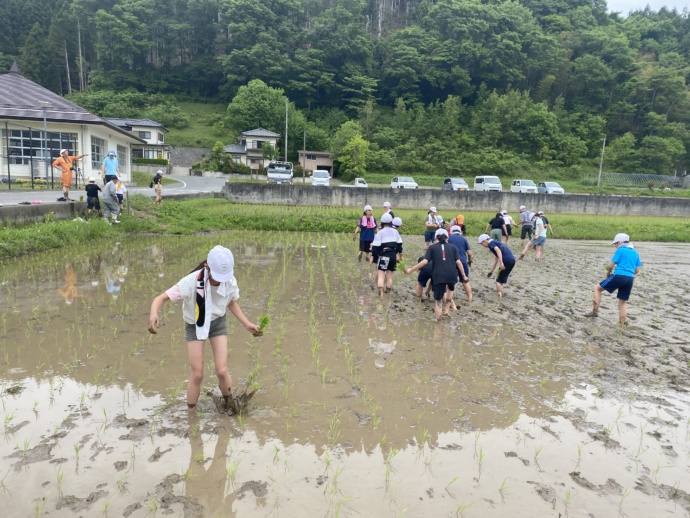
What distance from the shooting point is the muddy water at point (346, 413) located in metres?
2.97

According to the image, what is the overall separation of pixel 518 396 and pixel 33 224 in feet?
39.6

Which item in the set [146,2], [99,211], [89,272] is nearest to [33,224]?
[99,211]

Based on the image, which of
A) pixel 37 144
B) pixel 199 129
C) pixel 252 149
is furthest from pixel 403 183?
pixel 199 129

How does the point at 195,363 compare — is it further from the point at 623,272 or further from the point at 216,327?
the point at 623,272

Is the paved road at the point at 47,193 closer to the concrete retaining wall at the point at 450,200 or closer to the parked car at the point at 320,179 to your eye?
the concrete retaining wall at the point at 450,200

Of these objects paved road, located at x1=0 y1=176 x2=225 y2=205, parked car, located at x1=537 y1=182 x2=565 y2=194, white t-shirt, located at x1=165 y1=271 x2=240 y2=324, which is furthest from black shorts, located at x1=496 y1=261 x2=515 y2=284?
parked car, located at x1=537 y1=182 x2=565 y2=194

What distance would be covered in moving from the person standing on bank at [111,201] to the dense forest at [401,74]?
3561 centimetres

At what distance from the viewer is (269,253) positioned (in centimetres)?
1274

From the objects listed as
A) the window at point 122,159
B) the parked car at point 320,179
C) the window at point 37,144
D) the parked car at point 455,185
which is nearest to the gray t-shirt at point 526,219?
the parked car at point 320,179

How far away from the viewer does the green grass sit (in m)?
58.1

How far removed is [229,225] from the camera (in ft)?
59.4

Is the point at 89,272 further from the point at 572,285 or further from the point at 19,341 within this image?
the point at 572,285

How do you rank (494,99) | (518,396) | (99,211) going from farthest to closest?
(494,99) < (99,211) < (518,396)

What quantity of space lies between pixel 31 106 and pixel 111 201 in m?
14.8
